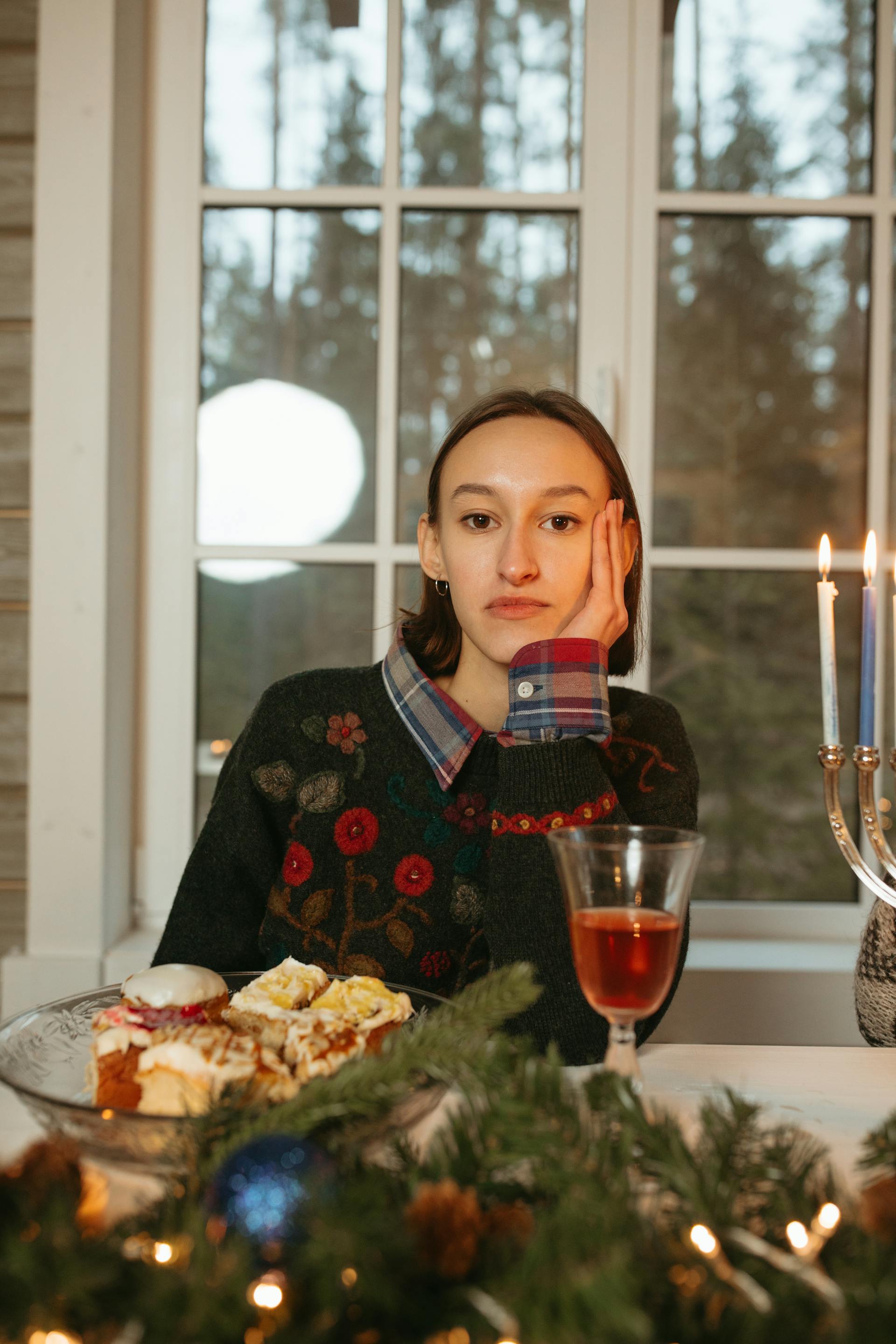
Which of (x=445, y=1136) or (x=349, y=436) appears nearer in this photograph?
(x=445, y=1136)

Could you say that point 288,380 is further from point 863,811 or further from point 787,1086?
point 787,1086

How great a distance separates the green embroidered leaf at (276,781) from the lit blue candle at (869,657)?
0.72 m

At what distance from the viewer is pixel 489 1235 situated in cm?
42

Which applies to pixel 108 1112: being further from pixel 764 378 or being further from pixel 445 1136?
pixel 764 378

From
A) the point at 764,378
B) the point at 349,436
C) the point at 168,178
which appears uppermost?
the point at 168,178

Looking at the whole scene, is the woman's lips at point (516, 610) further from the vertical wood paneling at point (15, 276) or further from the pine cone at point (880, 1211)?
the vertical wood paneling at point (15, 276)

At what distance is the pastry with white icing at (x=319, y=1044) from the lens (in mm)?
595

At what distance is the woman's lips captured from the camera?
47.7 inches

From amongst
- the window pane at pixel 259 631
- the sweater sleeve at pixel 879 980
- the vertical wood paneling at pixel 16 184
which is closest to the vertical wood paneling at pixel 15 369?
the vertical wood paneling at pixel 16 184

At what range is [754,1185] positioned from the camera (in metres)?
0.48

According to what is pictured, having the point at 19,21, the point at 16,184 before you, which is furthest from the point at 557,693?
the point at 19,21

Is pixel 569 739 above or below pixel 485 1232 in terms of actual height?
above

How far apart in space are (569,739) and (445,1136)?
61 cm

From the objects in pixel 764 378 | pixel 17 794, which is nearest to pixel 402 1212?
pixel 17 794
